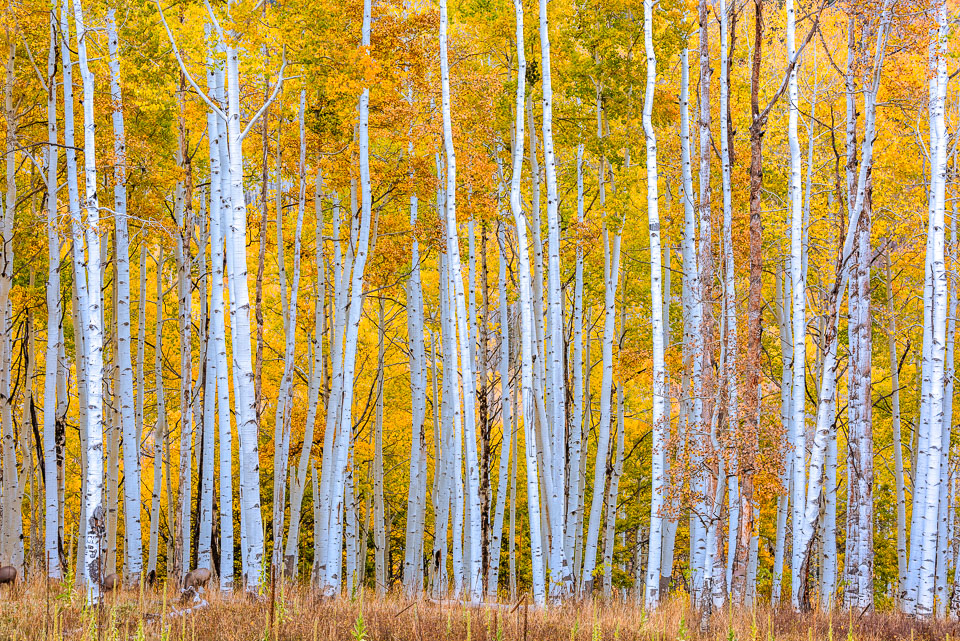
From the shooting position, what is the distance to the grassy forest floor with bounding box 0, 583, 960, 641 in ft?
Result: 22.8

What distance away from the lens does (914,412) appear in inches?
695

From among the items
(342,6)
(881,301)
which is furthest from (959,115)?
(342,6)

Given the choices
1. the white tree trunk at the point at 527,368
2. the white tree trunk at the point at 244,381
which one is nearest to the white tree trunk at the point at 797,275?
the white tree trunk at the point at 527,368

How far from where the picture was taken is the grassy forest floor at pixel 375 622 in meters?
6.94

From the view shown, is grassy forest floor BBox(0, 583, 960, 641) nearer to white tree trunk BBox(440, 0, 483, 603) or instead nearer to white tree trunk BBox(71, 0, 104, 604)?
white tree trunk BBox(71, 0, 104, 604)

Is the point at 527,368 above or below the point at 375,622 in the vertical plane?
above

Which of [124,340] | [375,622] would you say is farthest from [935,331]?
[124,340]

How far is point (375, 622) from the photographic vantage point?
7.53 meters

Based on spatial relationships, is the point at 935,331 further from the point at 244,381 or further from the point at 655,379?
the point at 244,381

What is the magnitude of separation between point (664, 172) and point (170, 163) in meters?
9.22

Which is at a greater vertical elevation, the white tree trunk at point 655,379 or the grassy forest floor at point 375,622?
the white tree trunk at point 655,379

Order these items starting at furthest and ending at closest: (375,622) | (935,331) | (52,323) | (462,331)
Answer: (52,323) → (462,331) → (935,331) → (375,622)

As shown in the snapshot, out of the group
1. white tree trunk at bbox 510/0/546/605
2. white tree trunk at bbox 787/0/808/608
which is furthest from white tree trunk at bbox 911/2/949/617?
white tree trunk at bbox 510/0/546/605

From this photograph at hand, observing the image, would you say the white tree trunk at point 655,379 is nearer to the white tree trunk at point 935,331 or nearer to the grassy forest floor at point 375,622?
the grassy forest floor at point 375,622
